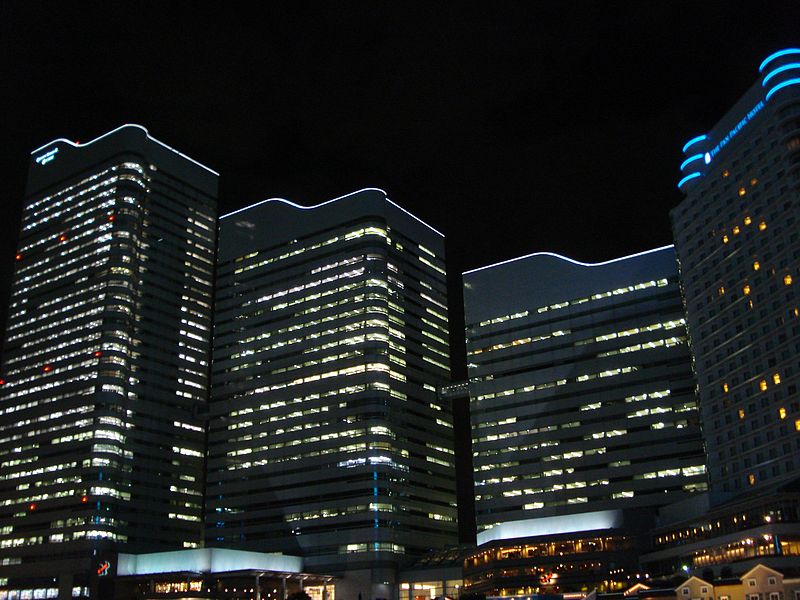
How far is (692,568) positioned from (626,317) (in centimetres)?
6648

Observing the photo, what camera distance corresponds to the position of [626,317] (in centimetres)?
18275

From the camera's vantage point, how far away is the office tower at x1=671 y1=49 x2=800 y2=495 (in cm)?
12925

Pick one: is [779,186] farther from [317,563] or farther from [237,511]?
[237,511]

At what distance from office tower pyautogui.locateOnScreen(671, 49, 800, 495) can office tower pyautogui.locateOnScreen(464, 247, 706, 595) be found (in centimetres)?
2006

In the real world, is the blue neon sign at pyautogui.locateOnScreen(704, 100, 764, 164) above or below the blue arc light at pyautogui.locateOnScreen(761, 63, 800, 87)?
below

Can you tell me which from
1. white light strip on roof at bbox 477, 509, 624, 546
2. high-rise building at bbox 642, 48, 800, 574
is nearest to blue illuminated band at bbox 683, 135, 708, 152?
high-rise building at bbox 642, 48, 800, 574

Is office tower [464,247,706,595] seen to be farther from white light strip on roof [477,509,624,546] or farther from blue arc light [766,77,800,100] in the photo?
blue arc light [766,77,800,100]

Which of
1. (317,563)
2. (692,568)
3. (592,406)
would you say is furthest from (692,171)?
(317,563)

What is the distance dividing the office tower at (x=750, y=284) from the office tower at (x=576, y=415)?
2006 cm

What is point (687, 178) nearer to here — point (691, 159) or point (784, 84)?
point (691, 159)

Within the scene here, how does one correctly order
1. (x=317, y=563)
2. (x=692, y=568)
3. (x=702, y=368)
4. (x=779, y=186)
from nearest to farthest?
(x=692, y=568)
(x=779, y=186)
(x=702, y=368)
(x=317, y=563)

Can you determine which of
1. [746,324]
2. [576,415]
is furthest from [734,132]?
[576,415]

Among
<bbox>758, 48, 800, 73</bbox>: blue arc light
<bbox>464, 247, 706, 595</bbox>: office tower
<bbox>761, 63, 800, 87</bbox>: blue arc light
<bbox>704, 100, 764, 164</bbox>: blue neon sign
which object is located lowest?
<bbox>464, 247, 706, 595</bbox>: office tower

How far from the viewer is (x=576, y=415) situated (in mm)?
180875
